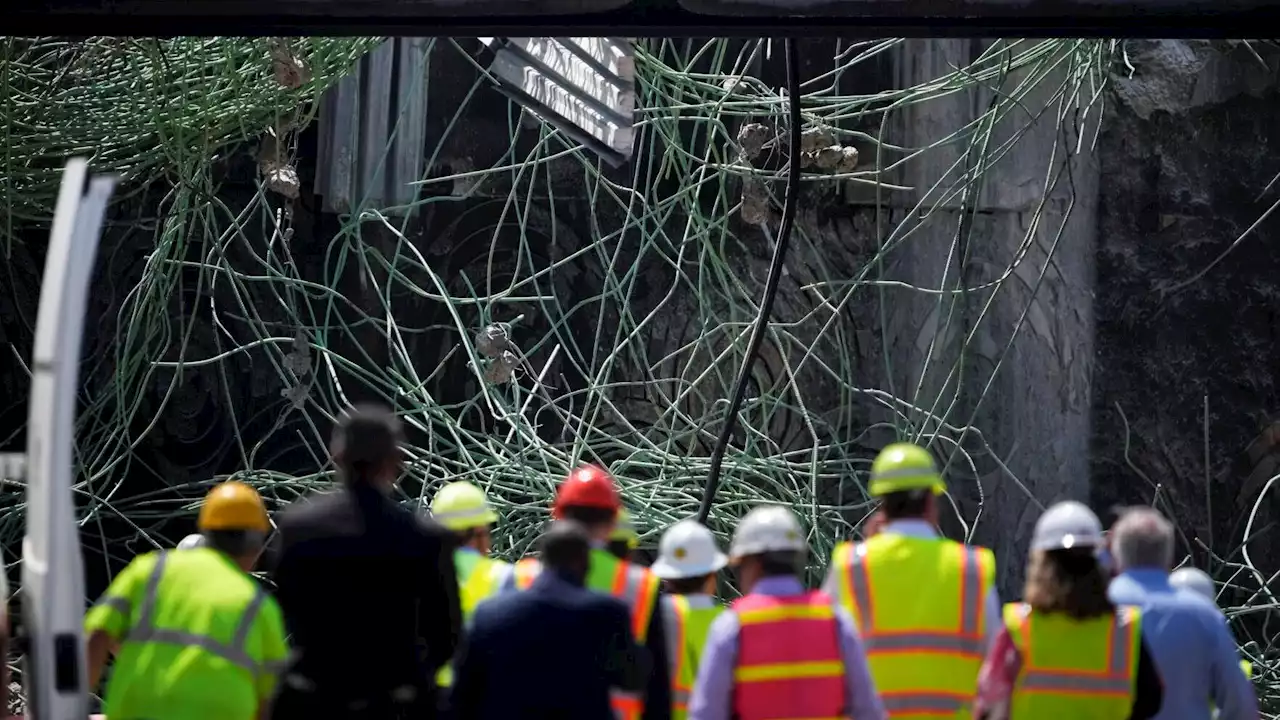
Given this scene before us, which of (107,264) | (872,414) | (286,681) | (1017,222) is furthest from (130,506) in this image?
(286,681)

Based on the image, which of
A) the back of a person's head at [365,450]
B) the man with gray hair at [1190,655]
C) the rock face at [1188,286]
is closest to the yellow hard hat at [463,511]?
the back of a person's head at [365,450]

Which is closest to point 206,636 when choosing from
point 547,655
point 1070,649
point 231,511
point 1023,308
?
point 231,511

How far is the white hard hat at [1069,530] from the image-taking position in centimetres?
391

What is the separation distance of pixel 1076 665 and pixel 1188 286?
5.97 metres

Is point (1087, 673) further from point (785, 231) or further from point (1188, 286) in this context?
point (1188, 286)

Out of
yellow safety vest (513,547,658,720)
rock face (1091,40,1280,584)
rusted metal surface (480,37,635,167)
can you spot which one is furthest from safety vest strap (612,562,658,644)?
rock face (1091,40,1280,584)

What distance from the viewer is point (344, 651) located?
382 cm

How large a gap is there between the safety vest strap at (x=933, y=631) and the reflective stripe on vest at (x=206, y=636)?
54.8 inches

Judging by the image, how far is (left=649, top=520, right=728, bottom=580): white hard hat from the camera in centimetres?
419

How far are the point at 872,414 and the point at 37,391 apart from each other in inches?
254

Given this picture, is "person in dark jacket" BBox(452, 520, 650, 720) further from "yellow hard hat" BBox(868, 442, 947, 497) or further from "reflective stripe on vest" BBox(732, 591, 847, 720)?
"yellow hard hat" BBox(868, 442, 947, 497)

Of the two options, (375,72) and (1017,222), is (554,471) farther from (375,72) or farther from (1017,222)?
(1017,222)

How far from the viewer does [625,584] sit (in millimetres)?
4121

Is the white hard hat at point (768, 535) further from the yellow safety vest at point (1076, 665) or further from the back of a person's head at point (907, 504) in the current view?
the yellow safety vest at point (1076, 665)
